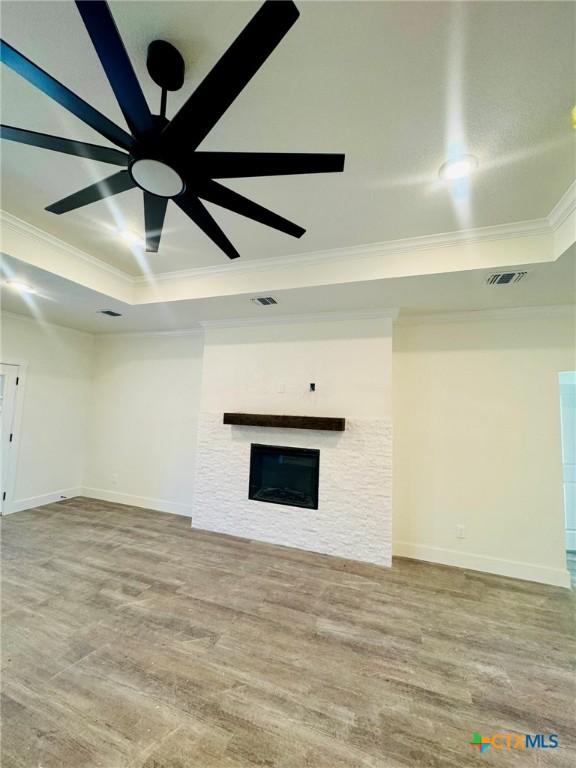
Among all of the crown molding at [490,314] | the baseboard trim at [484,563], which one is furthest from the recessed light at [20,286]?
the baseboard trim at [484,563]

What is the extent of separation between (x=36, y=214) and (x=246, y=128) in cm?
200

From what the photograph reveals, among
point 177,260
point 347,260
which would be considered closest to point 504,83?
point 347,260

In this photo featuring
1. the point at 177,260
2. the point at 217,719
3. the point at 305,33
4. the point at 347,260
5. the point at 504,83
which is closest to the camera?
the point at 305,33

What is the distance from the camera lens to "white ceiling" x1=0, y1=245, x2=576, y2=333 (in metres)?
2.79

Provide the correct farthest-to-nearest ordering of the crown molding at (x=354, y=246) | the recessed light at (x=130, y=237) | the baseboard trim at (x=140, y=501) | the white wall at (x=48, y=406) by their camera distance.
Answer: the baseboard trim at (x=140, y=501) → the white wall at (x=48, y=406) → the recessed light at (x=130, y=237) → the crown molding at (x=354, y=246)

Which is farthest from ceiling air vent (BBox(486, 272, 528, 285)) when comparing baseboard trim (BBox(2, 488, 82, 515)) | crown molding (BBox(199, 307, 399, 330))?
baseboard trim (BBox(2, 488, 82, 515))

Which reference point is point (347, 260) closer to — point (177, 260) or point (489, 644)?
point (177, 260)

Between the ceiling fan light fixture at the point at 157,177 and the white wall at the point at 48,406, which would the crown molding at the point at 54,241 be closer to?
the ceiling fan light fixture at the point at 157,177

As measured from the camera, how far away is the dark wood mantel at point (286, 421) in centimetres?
355

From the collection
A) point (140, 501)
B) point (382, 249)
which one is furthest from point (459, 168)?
point (140, 501)

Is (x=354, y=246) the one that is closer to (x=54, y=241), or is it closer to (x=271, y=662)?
(x=54, y=241)

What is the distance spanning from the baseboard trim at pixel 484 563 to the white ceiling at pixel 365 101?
3.24 metres

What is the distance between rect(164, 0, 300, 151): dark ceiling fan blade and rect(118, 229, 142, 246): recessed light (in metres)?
1.81

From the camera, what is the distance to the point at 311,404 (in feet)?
12.6
